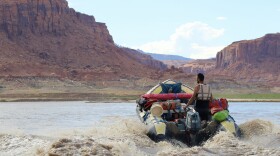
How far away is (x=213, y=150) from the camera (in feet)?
40.6

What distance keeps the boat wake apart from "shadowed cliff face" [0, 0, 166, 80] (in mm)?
100255

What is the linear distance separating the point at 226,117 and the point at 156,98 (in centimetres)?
433

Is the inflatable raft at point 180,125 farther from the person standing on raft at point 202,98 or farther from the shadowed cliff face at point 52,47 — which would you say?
the shadowed cliff face at point 52,47

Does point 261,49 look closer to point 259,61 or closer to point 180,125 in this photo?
point 259,61

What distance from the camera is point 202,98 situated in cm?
1545

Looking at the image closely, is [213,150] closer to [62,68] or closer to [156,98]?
[156,98]

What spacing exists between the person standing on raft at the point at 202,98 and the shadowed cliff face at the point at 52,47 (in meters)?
103

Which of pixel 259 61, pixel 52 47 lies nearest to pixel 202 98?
pixel 52 47

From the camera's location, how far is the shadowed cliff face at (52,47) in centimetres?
12431

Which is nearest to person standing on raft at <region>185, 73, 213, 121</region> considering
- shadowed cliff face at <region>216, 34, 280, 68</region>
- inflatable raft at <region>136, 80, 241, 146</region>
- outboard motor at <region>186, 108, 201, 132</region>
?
inflatable raft at <region>136, 80, 241, 146</region>

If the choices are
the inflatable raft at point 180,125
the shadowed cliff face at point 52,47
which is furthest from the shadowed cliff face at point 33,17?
the inflatable raft at point 180,125

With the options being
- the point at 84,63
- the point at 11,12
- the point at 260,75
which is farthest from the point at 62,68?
the point at 260,75

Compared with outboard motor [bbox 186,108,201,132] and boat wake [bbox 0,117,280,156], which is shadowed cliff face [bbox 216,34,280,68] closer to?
boat wake [bbox 0,117,280,156]

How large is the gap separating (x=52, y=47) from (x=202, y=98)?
4887 inches
